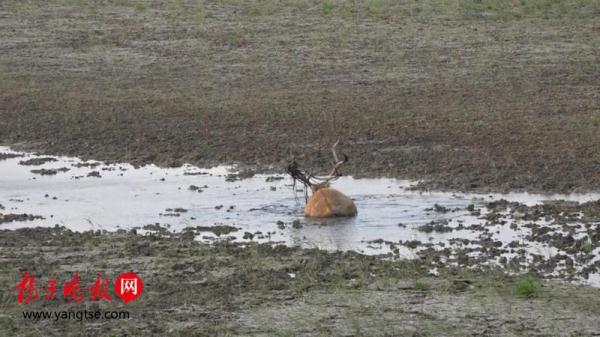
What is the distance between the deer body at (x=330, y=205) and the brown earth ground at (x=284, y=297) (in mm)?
1430

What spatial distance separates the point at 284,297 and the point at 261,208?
11.7 ft

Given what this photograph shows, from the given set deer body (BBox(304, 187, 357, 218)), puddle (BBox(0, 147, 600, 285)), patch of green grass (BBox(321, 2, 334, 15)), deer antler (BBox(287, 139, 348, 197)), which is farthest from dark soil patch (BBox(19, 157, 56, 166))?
patch of green grass (BBox(321, 2, 334, 15))

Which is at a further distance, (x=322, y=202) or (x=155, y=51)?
(x=155, y=51)

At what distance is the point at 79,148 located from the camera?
17.5 m

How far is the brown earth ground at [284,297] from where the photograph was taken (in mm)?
9625

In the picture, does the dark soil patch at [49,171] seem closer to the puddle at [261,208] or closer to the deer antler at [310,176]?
the puddle at [261,208]

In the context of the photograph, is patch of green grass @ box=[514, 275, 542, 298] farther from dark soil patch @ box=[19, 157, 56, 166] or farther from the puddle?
dark soil patch @ box=[19, 157, 56, 166]

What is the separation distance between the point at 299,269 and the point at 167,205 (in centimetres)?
334

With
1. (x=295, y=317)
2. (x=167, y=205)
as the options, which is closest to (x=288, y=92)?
(x=167, y=205)

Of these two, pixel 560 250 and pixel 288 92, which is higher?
pixel 288 92

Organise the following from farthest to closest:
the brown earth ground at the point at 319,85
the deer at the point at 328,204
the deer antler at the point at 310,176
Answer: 1. the brown earth ground at the point at 319,85
2. the deer antler at the point at 310,176
3. the deer at the point at 328,204

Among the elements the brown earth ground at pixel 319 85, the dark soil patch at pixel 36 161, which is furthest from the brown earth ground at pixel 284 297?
the dark soil patch at pixel 36 161

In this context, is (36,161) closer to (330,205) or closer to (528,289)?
(330,205)

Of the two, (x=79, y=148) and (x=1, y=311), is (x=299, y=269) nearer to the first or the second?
(x=1, y=311)
